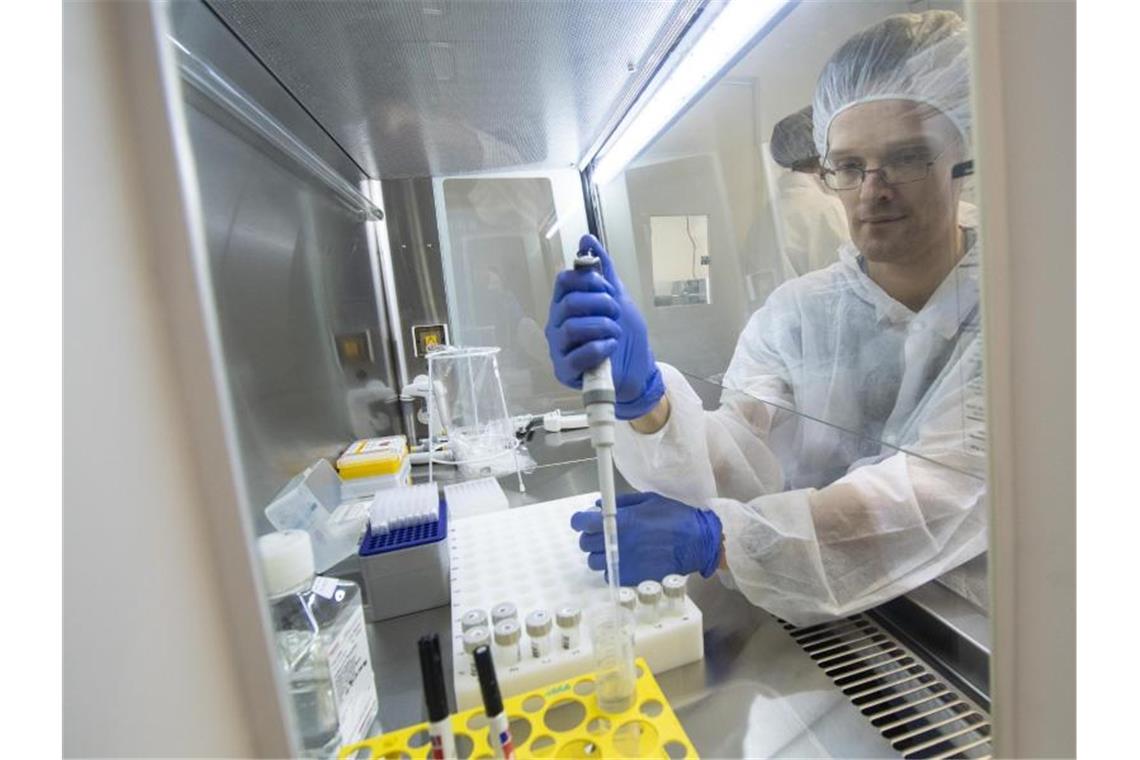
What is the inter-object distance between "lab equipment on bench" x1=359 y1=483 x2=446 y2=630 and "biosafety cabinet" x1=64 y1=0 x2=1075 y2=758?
0.10 ft

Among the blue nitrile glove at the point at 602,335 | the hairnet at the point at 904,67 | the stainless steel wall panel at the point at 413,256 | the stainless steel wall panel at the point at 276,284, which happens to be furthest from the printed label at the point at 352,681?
the stainless steel wall panel at the point at 413,256

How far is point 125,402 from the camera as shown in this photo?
0.26m

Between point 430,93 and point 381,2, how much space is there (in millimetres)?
320

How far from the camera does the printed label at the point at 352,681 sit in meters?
0.48

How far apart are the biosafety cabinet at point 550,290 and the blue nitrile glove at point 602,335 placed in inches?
13.1

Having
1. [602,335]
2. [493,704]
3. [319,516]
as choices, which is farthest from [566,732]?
[319,516]

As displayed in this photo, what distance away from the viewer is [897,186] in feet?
2.24

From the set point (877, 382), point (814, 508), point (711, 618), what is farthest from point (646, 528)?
point (877, 382)

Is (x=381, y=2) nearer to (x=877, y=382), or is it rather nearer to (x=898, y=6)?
(x=898, y=6)

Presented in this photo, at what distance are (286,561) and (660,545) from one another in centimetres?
53

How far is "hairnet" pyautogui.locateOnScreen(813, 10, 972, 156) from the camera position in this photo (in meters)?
0.54

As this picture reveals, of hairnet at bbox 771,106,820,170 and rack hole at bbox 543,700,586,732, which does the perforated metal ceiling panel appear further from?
rack hole at bbox 543,700,586,732

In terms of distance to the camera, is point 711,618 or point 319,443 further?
point 319,443

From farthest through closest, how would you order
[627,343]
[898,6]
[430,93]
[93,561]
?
[430,93] → [627,343] → [898,6] → [93,561]
